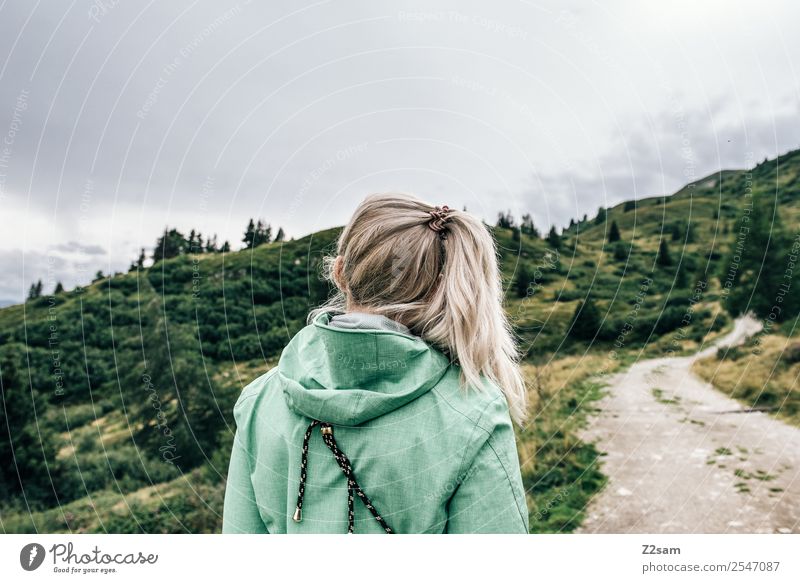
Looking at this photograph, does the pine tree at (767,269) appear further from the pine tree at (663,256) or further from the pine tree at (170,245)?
the pine tree at (170,245)

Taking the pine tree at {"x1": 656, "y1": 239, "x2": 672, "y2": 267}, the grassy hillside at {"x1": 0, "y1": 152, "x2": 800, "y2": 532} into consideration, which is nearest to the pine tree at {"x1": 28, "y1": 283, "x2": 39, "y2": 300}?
the grassy hillside at {"x1": 0, "y1": 152, "x2": 800, "y2": 532}

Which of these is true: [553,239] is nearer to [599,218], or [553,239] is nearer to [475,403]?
[599,218]

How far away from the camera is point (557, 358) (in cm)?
1059

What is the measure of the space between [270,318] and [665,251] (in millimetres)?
12884

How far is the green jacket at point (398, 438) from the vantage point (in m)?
1.57

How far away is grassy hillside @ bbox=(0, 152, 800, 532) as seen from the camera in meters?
7.61

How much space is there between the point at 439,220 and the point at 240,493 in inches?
43.6

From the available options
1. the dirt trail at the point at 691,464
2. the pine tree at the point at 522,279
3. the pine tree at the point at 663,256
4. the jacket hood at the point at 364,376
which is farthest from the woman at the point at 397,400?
the pine tree at the point at 663,256

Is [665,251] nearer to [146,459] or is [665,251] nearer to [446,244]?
[146,459]

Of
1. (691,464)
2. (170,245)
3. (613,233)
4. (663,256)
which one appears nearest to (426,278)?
(691,464)

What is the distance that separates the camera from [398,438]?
1588 mm

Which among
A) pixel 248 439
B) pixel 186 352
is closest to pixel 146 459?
pixel 186 352

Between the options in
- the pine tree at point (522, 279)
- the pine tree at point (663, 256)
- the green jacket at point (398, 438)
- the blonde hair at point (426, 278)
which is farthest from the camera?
the pine tree at point (663, 256)
